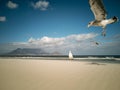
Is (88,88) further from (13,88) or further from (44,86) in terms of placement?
(13,88)

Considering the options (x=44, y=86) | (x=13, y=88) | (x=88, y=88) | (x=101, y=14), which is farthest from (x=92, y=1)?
(x=13, y=88)

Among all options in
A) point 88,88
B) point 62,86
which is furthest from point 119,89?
point 62,86

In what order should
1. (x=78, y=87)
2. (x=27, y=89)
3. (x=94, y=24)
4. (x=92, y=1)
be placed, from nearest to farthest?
(x=27, y=89) < (x=78, y=87) < (x=92, y=1) < (x=94, y=24)

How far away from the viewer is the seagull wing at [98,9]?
5.12 m

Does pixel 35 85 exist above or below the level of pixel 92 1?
below

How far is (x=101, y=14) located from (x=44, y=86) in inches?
129

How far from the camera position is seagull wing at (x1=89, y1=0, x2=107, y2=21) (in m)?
5.12

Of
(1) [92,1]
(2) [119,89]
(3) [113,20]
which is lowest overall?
(2) [119,89]

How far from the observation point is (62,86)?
4895mm

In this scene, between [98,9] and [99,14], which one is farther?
[99,14]

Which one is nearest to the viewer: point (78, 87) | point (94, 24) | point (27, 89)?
point (27, 89)

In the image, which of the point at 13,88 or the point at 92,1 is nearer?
the point at 13,88

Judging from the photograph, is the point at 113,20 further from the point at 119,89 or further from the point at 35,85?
the point at 35,85

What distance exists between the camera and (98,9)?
18.2 feet
